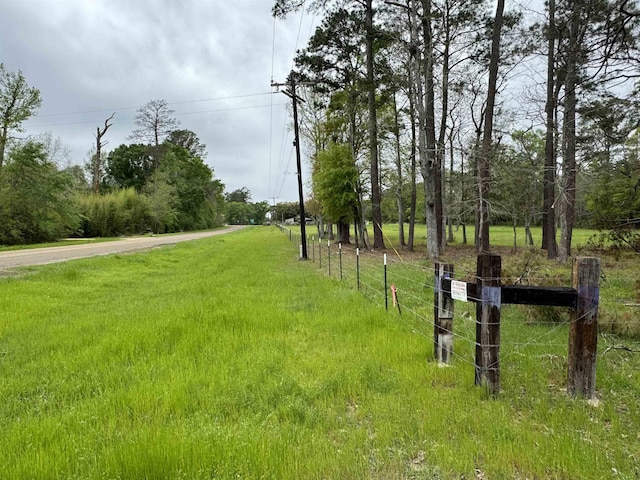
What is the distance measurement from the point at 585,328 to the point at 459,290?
1.07 meters

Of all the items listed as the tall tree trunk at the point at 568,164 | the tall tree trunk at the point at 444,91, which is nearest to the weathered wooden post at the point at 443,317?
the tall tree trunk at the point at 568,164

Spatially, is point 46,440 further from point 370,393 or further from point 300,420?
point 370,393

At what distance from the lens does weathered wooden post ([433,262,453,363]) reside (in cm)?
Result: 439

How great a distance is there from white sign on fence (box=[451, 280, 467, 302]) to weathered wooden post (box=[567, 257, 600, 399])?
35.2 inches

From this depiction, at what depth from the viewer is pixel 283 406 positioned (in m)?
3.41

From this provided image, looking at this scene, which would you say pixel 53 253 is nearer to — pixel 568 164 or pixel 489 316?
pixel 489 316

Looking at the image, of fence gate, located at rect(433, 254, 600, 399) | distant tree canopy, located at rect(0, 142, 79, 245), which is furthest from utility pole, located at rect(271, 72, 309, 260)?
distant tree canopy, located at rect(0, 142, 79, 245)

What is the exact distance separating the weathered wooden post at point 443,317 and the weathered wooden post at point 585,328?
1195 millimetres

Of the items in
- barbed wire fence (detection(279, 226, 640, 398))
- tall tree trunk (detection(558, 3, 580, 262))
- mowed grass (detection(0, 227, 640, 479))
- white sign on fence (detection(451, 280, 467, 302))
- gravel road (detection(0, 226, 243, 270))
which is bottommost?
barbed wire fence (detection(279, 226, 640, 398))

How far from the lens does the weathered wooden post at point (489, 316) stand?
11.6ft

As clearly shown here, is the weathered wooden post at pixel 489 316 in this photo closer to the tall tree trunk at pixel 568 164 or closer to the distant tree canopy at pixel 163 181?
the tall tree trunk at pixel 568 164

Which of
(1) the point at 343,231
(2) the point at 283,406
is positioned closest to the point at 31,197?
(1) the point at 343,231

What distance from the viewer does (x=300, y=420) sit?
3.23 metres

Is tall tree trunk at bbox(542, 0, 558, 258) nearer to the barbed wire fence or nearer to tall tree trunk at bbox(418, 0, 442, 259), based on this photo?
tall tree trunk at bbox(418, 0, 442, 259)
